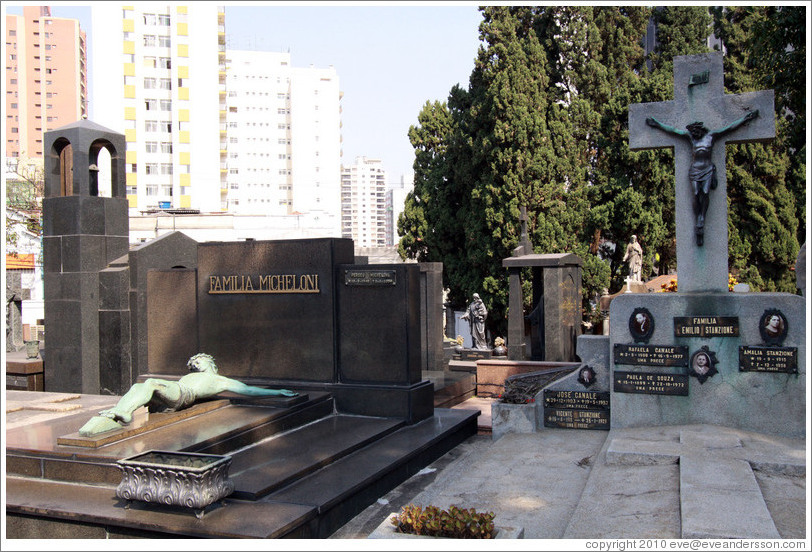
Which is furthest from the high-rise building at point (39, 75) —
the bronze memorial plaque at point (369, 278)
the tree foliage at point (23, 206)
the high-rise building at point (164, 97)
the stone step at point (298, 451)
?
the stone step at point (298, 451)

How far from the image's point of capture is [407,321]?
26.0ft

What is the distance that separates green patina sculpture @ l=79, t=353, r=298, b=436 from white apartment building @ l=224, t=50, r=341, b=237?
183 feet

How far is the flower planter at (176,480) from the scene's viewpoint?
188 inches

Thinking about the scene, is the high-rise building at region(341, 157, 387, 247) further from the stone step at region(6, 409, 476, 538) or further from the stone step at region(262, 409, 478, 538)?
the stone step at region(6, 409, 476, 538)

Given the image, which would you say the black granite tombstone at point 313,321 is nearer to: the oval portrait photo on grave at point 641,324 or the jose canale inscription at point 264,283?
the jose canale inscription at point 264,283

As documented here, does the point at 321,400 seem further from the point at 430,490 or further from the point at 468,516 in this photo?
the point at 468,516

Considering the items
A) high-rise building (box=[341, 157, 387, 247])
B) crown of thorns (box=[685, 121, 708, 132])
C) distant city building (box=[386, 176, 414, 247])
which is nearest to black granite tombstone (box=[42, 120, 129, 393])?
crown of thorns (box=[685, 121, 708, 132])

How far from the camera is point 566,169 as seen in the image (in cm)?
2025

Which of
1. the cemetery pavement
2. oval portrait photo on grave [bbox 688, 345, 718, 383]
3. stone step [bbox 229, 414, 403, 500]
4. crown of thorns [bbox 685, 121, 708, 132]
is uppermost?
crown of thorns [bbox 685, 121, 708, 132]

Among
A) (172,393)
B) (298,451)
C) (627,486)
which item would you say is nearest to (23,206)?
(172,393)

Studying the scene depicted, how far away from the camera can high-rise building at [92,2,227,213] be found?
171ft

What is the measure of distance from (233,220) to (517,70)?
21569 millimetres

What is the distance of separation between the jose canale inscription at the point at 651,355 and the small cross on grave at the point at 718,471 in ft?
2.71

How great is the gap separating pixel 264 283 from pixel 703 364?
5204 mm
